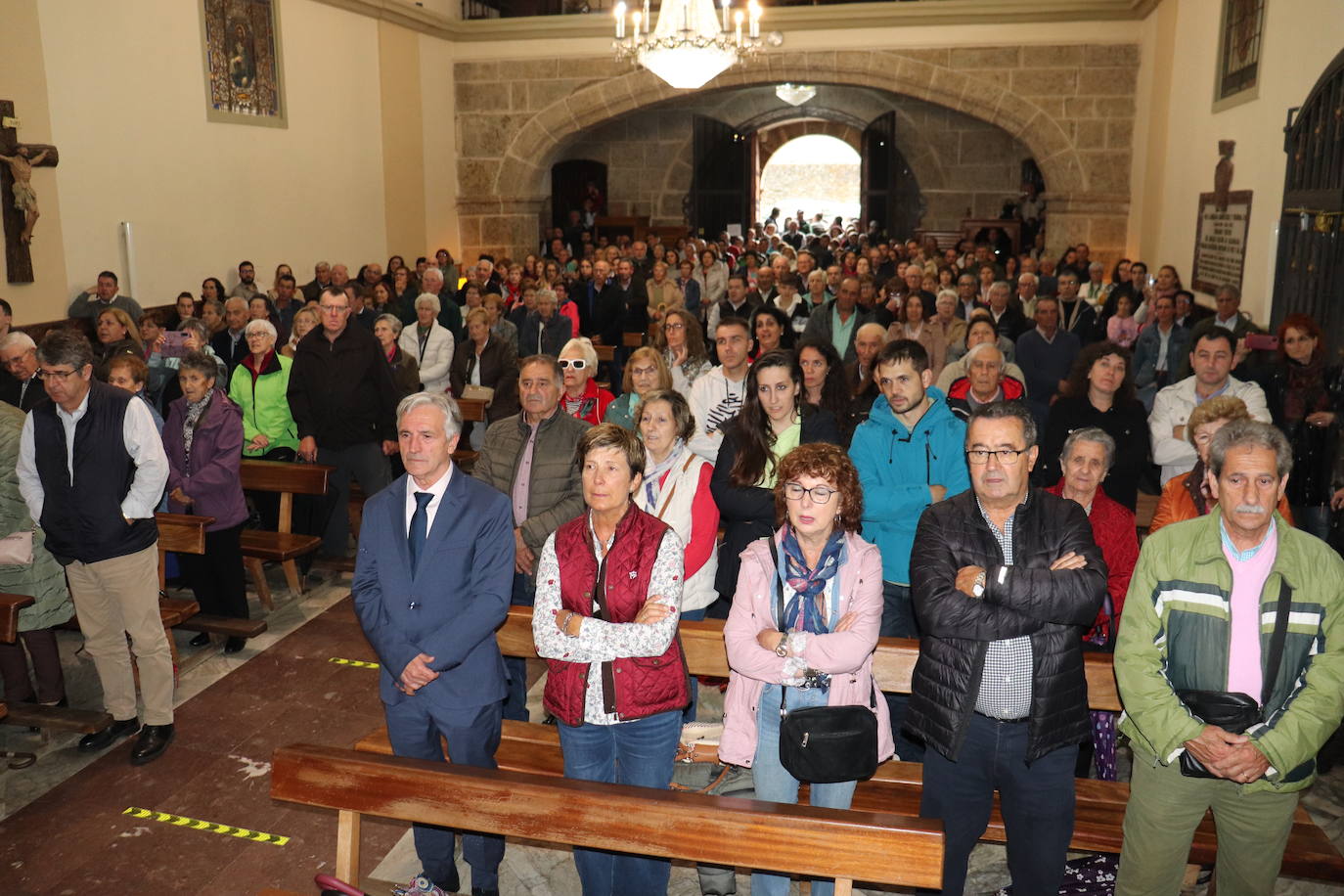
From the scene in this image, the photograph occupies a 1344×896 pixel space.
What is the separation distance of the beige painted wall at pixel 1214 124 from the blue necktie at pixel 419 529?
620 centimetres

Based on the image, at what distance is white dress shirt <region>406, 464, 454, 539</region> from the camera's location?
2.98 m

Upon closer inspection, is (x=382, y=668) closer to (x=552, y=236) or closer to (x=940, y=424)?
(x=940, y=424)

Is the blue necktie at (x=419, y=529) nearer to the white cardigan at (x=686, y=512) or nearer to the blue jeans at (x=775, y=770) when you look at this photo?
the white cardigan at (x=686, y=512)

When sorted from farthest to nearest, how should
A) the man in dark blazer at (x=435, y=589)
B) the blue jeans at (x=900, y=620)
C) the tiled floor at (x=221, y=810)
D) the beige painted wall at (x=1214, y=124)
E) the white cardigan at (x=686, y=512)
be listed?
the beige painted wall at (x=1214, y=124) < the blue jeans at (x=900, y=620) < the white cardigan at (x=686, y=512) < the tiled floor at (x=221, y=810) < the man in dark blazer at (x=435, y=589)

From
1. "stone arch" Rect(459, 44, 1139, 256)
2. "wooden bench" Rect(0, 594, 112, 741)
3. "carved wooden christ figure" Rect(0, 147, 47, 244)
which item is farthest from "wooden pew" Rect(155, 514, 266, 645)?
"stone arch" Rect(459, 44, 1139, 256)

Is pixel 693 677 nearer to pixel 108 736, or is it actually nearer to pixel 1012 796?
pixel 1012 796

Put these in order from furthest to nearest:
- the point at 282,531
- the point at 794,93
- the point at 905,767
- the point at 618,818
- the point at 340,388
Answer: the point at 794,93 < the point at 340,388 < the point at 282,531 < the point at 905,767 < the point at 618,818

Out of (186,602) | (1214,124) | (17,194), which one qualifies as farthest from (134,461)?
(1214,124)

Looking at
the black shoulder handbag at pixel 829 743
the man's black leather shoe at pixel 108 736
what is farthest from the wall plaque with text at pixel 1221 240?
the man's black leather shoe at pixel 108 736

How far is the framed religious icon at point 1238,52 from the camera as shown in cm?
803

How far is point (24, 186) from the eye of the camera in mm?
8312

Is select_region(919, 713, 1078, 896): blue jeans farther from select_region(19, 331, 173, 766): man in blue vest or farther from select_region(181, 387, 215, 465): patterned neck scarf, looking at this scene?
select_region(181, 387, 215, 465): patterned neck scarf

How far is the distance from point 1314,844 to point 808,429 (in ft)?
6.38

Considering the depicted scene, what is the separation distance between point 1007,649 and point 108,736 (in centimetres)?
340
